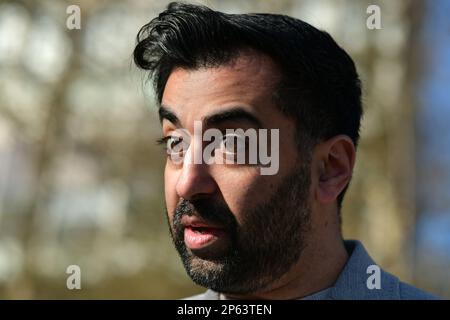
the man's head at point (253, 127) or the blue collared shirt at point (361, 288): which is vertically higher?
the man's head at point (253, 127)

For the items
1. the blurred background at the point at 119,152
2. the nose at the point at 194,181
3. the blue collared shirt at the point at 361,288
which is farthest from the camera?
the blurred background at the point at 119,152

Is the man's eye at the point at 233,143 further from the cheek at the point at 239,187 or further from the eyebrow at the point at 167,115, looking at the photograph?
the eyebrow at the point at 167,115

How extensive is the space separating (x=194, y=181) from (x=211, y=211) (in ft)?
0.35

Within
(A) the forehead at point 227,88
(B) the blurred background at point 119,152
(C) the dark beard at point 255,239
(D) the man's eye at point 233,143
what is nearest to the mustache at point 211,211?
(C) the dark beard at point 255,239

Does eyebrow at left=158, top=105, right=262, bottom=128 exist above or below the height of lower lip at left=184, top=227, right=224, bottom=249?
above

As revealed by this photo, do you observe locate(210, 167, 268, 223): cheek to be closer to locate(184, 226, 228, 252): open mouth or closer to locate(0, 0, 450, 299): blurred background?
locate(184, 226, 228, 252): open mouth

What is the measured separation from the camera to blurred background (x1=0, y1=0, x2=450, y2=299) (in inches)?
407

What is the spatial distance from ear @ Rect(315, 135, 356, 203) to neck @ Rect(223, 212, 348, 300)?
0.37 feet

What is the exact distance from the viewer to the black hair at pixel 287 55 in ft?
8.56

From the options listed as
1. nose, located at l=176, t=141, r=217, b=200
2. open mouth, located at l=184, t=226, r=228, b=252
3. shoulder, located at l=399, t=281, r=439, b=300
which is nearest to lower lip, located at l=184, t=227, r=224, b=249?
open mouth, located at l=184, t=226, r=228, b=252

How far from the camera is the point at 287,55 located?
103 inches

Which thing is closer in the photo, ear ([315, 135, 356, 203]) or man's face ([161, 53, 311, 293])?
man's face ([161, 53, 311, 293])

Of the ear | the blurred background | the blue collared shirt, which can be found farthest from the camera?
the blurred background

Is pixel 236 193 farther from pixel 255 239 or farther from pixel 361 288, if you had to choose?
pixel 361 288
